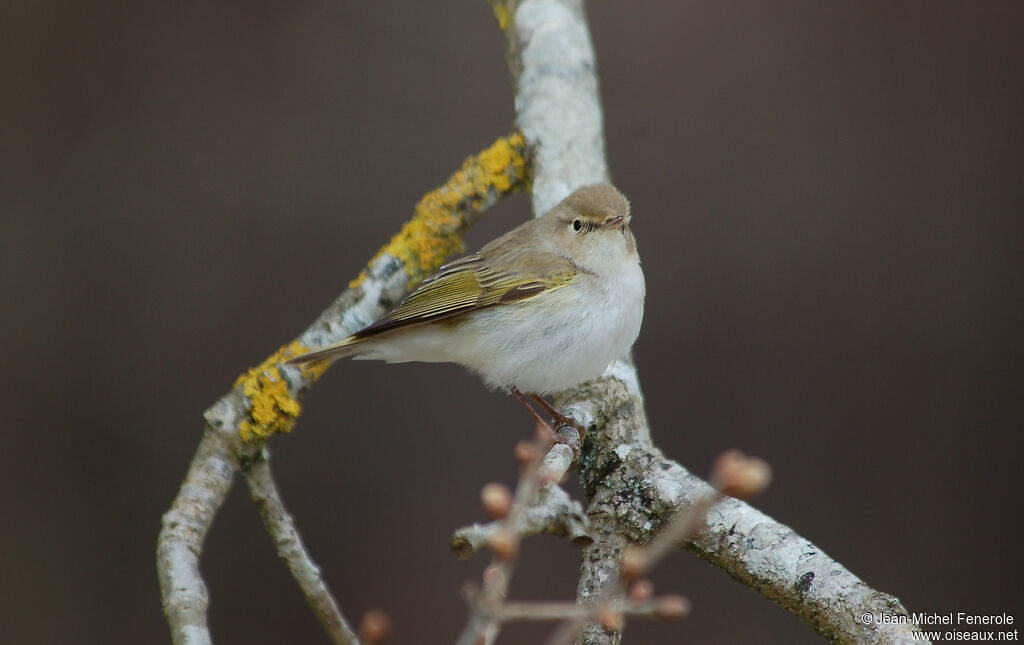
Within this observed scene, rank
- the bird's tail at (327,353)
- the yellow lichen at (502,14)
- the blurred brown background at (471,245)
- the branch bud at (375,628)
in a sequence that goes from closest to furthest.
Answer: the branch bud at (375,628) → the bird's tail at (327,353) → the yellow lichen at (502,14) → the blurred brown background at (471,245)

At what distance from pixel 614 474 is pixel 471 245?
2333mm

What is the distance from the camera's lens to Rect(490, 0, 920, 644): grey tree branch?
2.13 m

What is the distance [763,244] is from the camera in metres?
4.92

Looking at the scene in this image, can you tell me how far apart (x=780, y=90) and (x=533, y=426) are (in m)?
2.32

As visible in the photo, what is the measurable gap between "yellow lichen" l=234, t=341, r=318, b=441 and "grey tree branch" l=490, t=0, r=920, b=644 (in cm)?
96

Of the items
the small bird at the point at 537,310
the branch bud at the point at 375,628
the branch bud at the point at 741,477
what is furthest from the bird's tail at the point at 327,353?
the branch bud at the point at 741,477

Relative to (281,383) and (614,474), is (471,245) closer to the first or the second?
(281,383)

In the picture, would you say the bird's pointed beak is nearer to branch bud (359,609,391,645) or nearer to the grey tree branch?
the grey tree branch

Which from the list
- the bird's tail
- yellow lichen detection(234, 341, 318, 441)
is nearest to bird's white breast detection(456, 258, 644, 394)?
the bird's tail

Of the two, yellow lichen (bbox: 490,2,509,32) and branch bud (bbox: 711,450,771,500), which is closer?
branch bud (bbox: 711,450,771,500)

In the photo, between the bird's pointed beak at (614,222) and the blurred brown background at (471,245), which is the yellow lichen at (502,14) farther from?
the bird's pointed beak at (614,222)

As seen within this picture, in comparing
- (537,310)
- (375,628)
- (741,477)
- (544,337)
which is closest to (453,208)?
(537,310)

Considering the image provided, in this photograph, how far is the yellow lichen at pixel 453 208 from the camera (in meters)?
3.71

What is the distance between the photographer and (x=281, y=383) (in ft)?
10.4
